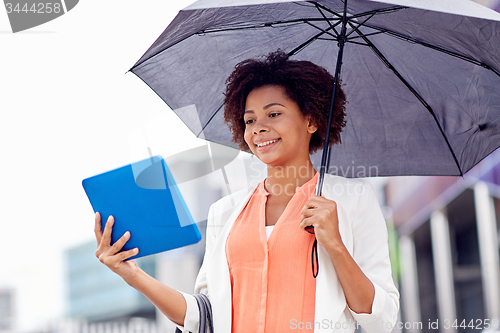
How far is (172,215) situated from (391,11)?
123 centimetres

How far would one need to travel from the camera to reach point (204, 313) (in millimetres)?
2176

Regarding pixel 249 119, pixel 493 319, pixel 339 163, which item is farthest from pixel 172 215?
pixel 493 319

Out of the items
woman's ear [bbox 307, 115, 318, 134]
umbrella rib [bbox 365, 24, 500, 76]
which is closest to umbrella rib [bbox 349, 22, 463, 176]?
umbrella rib [bbox 365, 24, 500, 76]

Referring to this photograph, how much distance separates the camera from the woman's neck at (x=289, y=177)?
2320 millimetres

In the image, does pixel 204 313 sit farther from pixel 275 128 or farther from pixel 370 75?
pixel 370 75

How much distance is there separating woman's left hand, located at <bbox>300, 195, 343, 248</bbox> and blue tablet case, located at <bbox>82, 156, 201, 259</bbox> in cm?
43

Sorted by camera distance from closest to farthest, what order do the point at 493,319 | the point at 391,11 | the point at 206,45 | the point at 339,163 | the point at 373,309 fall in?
the point at 373,309 → the point at 391,11 → the point at 206,45 → the point at 339,163 → the point at 493,319

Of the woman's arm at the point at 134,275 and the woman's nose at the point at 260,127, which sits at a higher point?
the woman's nose at the point at 260,127

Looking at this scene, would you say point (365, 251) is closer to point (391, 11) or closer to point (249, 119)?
point (249, 119)

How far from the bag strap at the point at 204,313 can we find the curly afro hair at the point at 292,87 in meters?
0.82

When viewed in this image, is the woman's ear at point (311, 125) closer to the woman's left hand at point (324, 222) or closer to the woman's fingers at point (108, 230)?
the woman's left hand at point (324, 222)

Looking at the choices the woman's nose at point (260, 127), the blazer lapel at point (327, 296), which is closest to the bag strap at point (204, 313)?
the blazer lapel at point (327, 296)

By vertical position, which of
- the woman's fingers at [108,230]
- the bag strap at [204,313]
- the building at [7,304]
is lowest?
the building at [7,304]

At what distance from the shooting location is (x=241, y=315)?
205 centimetres
